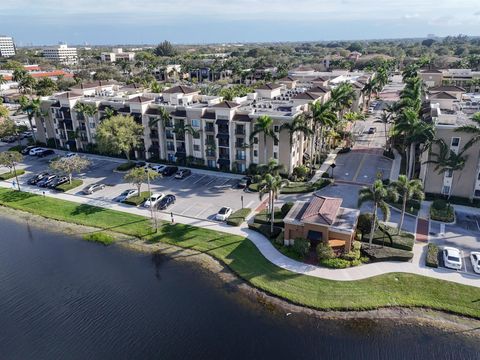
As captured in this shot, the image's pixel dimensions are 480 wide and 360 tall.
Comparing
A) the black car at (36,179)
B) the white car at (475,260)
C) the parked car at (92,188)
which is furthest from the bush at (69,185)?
the white car at (475,260)

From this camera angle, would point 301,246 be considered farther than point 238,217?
No

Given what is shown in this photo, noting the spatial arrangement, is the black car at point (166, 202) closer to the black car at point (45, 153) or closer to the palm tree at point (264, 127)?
the palm tree at point (264, 127)

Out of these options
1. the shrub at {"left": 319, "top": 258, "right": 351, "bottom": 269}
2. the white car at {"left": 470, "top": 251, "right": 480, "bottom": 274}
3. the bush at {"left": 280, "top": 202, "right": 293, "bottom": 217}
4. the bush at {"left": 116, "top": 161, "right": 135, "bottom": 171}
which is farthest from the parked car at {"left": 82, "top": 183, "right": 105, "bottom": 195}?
the white car at {"left": 470, "top": 251, "right": 480, "bottom": 274}

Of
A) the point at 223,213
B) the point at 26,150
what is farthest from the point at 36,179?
the point at 223,213

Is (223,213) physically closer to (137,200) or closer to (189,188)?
(189,188)

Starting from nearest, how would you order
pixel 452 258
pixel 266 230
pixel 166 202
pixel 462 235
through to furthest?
pixel 452 258 < pixel 462 235 < pixel 266 230 < pixel 166 202

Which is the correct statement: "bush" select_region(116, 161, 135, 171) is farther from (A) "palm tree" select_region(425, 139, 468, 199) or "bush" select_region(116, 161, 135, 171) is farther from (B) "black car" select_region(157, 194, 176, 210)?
(A) "palm tree" select_region(425, 139, 468, 199)

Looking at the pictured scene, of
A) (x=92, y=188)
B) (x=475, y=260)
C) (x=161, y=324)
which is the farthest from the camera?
(x=92, y=188)

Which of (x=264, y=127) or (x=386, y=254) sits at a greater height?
(x=264, y=127)
